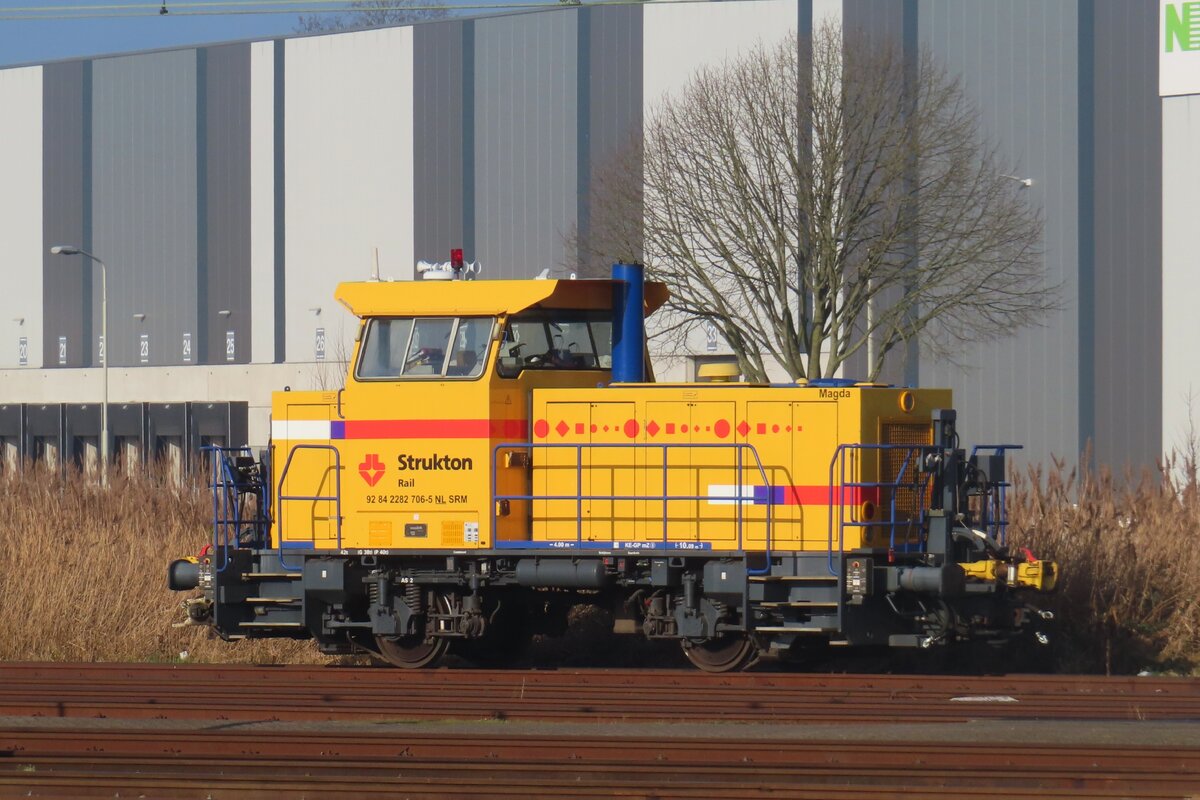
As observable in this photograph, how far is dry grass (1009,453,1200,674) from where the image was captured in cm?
1495

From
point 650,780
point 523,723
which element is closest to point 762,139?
point 523,723

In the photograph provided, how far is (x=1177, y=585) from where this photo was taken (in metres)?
15.4

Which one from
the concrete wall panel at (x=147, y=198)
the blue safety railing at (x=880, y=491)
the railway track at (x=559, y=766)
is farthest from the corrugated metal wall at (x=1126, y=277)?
the railway track at (x=559, y=766)

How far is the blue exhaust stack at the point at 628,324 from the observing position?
14023 millimetres

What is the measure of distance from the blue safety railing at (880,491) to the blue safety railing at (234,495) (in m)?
5.28

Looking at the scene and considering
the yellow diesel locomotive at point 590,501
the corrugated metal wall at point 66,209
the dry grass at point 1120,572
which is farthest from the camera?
the corrugated metal wall at point 66,209

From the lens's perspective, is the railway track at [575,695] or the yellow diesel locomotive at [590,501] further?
the yellow diesel locomotive at [590,501]

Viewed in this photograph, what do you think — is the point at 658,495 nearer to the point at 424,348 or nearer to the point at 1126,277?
the point at 424,348

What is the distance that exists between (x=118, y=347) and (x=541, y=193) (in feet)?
48.8

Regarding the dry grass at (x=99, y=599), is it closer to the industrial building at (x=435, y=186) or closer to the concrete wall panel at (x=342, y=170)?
the industrial building at (x=435, y=186)

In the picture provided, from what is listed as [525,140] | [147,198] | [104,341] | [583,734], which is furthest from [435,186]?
[583,734]

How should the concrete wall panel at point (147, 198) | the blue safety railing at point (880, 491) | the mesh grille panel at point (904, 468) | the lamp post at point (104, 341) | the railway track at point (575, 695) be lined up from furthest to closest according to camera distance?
the concrete wall panel at point (147, 198) → the lamp post at point (104, 341) → the mesh grille panel at point (904, 468) → the blue safety railing at point (880, 491) → the railway track at point (575, 695)

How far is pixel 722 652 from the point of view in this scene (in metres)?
13.5

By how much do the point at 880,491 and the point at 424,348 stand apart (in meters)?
4.12
